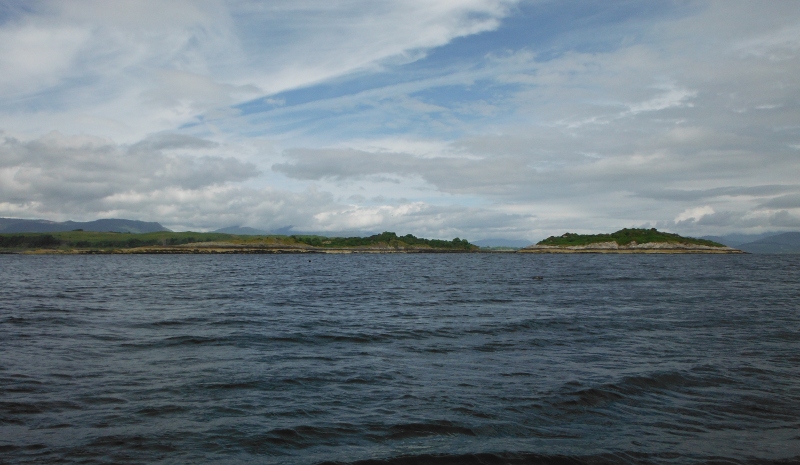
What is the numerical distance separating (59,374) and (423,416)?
42.7 feet

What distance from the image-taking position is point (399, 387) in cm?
1570

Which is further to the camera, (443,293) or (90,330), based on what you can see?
(443,293)

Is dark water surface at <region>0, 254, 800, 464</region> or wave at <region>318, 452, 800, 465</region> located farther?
dark water surface at <region>0, 254, 800, 464</region>

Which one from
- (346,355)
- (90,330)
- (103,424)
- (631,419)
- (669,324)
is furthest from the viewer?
(669,324)

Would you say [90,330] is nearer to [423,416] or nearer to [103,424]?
[103,424]

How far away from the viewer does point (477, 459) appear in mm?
10594

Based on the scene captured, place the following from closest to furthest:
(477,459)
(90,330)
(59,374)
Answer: (477,459)
(59,374)
(90,330)

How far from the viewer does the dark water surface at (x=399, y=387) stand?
11172mm

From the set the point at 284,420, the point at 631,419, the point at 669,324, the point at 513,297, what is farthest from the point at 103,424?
the point at 513,297

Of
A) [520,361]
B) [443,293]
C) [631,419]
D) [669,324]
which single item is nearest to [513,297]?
[443,293]

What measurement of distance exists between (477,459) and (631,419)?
521 centimetres

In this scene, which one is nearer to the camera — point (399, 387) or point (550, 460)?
→ point (550, 460)

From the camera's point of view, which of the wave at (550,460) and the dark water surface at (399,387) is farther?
the dark water surface at (399,387)

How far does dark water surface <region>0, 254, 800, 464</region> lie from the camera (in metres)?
11.2
